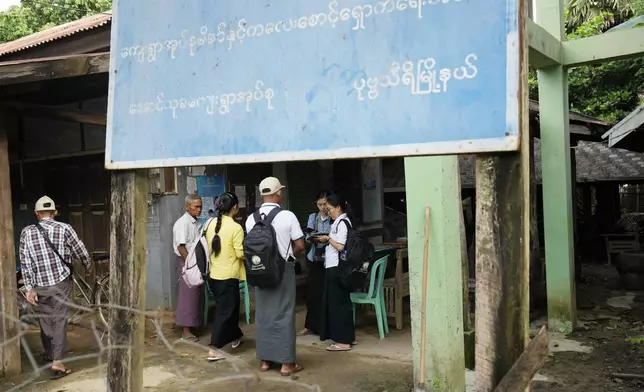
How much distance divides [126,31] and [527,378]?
245 centimetres

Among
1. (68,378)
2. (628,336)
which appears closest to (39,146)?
→ (68,378)

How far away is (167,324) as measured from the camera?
267 inches

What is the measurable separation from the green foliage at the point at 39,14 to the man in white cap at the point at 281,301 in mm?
11460

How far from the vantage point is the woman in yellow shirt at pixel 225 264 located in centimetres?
546

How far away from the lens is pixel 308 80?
2.33 m

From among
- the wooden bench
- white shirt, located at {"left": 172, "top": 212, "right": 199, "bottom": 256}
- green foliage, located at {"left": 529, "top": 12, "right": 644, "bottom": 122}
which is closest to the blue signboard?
white shirt, located at {"left": 172, "top": 212, "right": 199, "bottom": 256}

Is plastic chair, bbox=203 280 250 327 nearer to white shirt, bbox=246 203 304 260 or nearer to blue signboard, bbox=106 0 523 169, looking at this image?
white shirt, bbox=246 203 304 260

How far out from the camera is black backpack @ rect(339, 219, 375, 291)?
551 cm

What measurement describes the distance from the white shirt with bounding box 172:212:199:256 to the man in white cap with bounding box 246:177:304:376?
5.31ft

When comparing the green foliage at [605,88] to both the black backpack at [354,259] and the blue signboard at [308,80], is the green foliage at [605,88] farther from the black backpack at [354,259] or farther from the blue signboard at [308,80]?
the blue signboard at [308,80]

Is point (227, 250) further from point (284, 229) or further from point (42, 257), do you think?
point (42, 257)

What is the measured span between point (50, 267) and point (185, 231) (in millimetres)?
1549

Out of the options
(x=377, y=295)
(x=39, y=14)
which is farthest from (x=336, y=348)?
(x=39, y=14)

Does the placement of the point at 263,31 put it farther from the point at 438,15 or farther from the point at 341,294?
the point at 341,294
